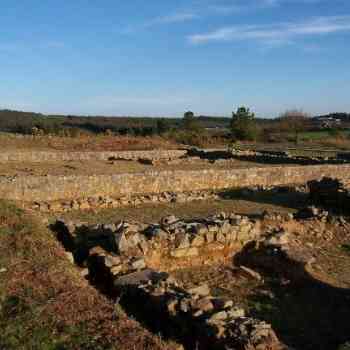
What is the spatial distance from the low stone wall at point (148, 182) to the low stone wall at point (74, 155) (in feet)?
29.2

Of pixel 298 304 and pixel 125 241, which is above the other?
pixel 125 241

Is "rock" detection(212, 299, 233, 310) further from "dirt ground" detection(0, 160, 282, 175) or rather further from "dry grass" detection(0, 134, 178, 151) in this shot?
"dry grass" detection(0, 134, 178, 151)

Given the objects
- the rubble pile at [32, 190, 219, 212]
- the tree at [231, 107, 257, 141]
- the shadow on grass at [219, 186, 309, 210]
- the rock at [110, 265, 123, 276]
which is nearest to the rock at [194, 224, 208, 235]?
the rock at [110, 265, 123, 276]

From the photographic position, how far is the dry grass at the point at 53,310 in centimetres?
450

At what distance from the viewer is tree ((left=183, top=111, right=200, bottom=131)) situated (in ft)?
169

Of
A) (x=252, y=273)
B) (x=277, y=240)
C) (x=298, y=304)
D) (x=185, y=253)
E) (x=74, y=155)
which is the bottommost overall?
(x=298, y=304)

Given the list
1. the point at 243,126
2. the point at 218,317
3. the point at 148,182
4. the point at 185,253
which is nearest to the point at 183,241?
the point at 185,253

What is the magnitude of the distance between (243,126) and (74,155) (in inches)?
920

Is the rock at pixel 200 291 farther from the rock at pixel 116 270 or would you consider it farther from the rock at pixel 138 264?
the rock at pixel 116 270

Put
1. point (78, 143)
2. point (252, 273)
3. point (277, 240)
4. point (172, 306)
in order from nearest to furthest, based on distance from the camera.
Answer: point (172, 306), point (252, 273), point (277, 240), point (78, 143)

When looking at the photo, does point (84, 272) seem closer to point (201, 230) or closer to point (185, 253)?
point (185, 253)

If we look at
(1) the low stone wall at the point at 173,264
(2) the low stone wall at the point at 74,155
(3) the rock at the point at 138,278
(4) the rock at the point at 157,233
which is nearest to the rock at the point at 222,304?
(1) the low stone wall at the point at 173,264

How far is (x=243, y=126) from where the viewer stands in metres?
46.1

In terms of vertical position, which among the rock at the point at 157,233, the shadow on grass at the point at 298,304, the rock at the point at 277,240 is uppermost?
the rock at the point at 157,233
